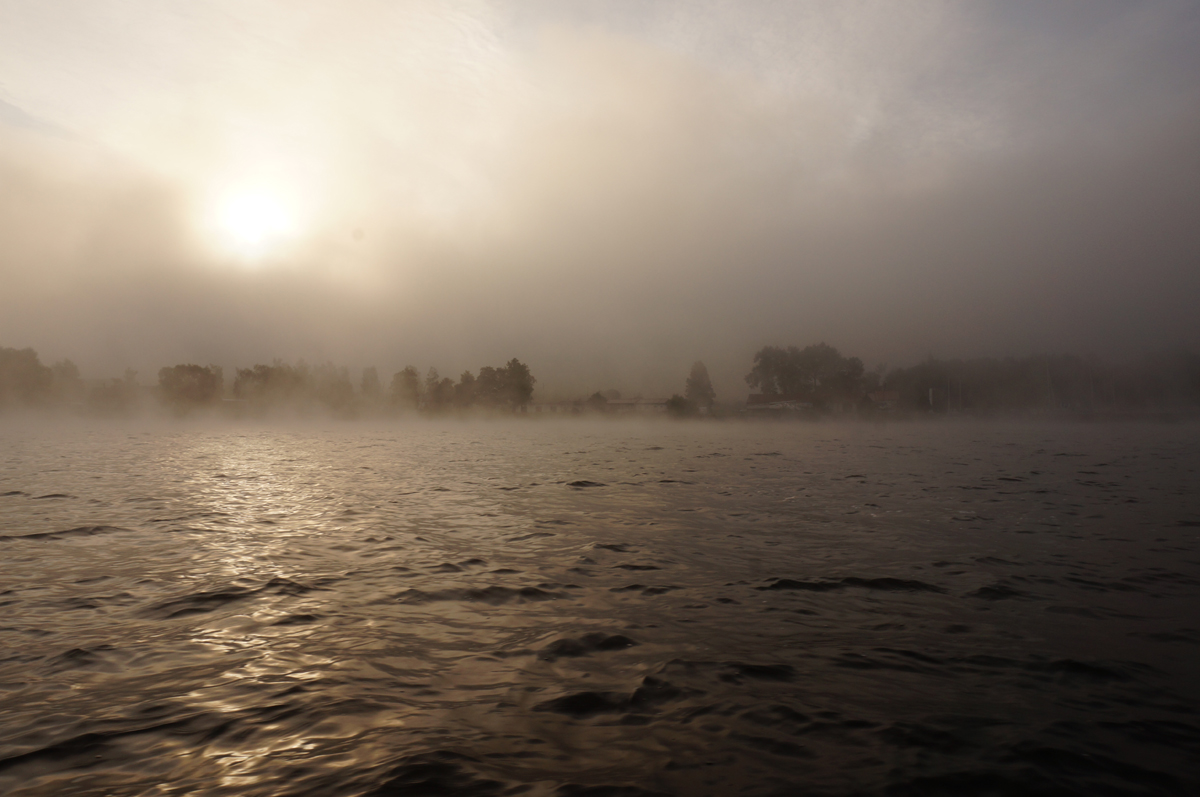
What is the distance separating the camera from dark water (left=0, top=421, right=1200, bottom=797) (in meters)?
6.23

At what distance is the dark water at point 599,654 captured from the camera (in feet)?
20.5

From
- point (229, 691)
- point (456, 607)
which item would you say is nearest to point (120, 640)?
point (229, 691)

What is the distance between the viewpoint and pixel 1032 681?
843 cm

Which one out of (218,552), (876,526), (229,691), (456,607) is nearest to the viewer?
(229,691)

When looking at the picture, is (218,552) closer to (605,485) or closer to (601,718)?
(601,718)

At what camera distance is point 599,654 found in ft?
31.1

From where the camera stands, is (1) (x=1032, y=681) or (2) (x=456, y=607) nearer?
(1) (x=1032, y=681)

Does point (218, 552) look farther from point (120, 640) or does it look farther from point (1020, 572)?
point (1020, 572)

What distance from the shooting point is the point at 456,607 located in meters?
11.7

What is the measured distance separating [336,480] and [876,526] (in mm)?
28268

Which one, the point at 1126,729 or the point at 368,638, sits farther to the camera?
the point at 368,638

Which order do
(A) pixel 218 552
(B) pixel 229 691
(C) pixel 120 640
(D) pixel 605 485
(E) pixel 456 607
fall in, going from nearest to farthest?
(B) pixel 229 691 → (C) pixel 120 640 → (E) pixel 456 607 → (A) pixel 218 552 → (D) pixel 605 485

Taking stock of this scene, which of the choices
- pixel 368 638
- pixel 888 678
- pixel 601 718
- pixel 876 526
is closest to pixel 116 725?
pixel 368 638

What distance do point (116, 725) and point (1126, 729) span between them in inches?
459
